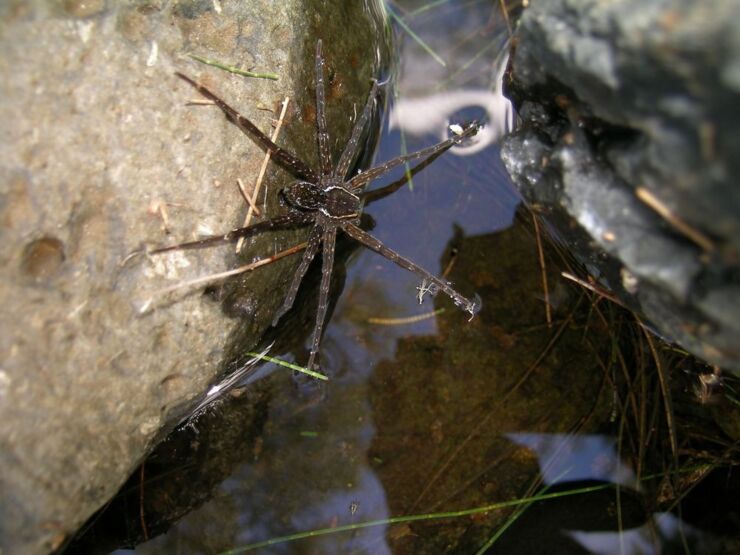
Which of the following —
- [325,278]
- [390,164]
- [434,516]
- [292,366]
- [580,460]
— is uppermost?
[390,164]

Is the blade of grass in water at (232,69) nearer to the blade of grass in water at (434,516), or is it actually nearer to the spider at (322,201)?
the spider at (322,201)

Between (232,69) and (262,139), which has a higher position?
(232,69)

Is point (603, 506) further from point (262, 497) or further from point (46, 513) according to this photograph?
point (46, 513)

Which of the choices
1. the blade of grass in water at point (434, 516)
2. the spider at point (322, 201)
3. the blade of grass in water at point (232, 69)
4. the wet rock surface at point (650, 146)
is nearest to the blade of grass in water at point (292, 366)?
the spider at point (322, 201)

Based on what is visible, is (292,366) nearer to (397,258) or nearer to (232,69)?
(397,258)

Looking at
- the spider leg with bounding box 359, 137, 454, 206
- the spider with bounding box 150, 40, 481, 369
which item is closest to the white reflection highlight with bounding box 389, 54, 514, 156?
the spider leg with bounding box 359, 137, 454, 206

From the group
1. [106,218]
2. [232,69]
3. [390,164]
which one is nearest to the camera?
[106,218]

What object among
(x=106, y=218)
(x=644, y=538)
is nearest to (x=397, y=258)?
(x=106, y=218)
